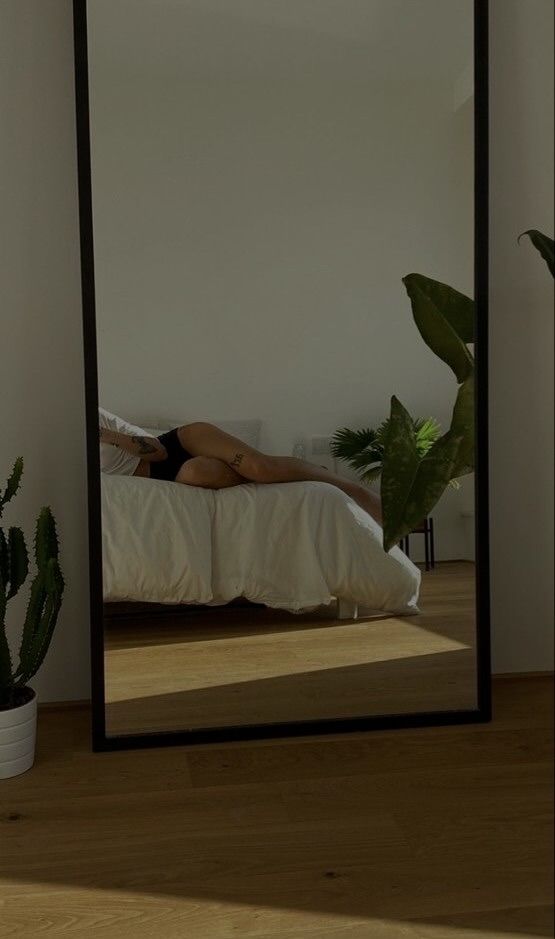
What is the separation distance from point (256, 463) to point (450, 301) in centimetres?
67

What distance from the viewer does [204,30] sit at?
7.77 ft

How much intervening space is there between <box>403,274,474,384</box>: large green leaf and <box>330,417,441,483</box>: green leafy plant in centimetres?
Result: 18

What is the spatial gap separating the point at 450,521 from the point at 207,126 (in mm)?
1204

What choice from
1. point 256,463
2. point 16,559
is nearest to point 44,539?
point 16,559

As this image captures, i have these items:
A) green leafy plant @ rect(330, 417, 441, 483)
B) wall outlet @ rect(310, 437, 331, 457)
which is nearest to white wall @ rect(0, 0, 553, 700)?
green leafy plant @ rect(330, 417, 441, 483)

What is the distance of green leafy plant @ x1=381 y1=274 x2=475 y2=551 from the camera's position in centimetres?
247

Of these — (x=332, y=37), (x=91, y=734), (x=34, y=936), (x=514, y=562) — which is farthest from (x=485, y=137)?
(x=34, y=936)

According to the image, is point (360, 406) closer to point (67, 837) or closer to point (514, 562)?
point (514, 562)

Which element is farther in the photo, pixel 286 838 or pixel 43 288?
pixel 43 288

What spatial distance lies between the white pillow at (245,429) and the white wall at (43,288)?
17.0 inches

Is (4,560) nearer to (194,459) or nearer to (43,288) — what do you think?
(194,459)

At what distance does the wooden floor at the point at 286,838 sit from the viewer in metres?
1.64

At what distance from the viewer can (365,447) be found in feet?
8.09

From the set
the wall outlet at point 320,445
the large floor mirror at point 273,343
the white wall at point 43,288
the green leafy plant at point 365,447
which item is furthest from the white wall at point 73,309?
the wall outlet at point 320,445
